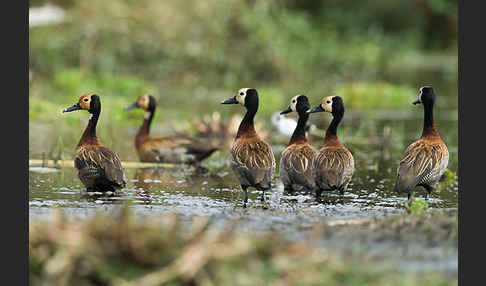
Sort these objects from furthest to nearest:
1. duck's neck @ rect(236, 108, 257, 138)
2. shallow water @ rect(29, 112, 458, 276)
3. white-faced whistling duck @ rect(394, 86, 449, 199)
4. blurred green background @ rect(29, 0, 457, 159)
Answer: blurred green background @ rect(29, 0, 457, 159) → duck's neck @ rect(236, 108, 257, 138) → white-faced whistling duck @ rect(394, 86, 449, 199) → shallow water @ rect(29, 112, 458, 276)

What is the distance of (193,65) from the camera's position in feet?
94.2

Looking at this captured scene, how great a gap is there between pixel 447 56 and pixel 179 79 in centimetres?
2431

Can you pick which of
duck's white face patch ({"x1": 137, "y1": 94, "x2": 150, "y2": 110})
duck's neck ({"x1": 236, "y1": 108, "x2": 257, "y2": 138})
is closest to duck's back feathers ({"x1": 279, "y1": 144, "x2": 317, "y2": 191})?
duck's neck ({"x1": 236, "y1": 108, "x2": 257, "y2": 138})

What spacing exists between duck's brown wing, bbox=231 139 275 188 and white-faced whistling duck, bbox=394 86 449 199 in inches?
56.8

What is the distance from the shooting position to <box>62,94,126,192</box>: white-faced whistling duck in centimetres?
1007

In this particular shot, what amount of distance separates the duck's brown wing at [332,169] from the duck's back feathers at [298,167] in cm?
12

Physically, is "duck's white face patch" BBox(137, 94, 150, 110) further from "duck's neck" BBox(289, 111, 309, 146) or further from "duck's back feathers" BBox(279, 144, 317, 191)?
"duck's back feathers" BBox(279, 144, 317, 191)

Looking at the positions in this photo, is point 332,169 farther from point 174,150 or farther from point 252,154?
point 174,150

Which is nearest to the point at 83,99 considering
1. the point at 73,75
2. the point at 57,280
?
the point at 57,280

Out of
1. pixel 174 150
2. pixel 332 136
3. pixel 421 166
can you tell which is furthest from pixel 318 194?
pixel 174 150

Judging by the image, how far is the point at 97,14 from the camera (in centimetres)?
2891

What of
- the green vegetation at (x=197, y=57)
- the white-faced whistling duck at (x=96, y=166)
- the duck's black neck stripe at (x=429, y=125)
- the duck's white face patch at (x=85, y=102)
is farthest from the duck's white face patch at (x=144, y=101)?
the green vegetation at (x=197, y=57)

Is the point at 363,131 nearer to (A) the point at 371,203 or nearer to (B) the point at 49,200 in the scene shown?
(A) the point at 371,203

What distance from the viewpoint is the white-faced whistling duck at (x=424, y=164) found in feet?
31.2
